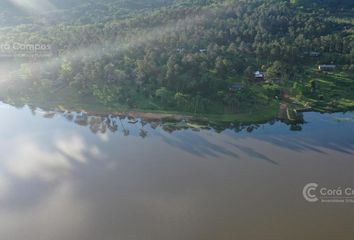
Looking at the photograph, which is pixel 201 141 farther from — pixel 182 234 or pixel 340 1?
pixel 340 1

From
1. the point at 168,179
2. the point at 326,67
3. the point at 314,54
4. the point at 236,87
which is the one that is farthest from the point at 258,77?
the point at 168,179

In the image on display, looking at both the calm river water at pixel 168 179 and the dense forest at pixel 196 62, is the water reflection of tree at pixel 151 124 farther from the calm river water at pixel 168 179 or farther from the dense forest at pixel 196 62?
the dense forest at pixel 196 62

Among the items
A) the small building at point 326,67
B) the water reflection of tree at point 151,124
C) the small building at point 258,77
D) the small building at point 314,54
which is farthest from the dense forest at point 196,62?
the water reflection of tree at point 151,124

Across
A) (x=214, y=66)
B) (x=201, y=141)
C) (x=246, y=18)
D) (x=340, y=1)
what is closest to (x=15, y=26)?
(x=246, y=18)

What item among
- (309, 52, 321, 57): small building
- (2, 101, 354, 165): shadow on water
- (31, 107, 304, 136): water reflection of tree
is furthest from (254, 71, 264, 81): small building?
(309, 52, 321, 57): small building

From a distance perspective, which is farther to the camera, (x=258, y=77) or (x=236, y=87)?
(x=258, y=77)

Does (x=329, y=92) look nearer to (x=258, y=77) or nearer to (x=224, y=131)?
(x=258, y=77)
